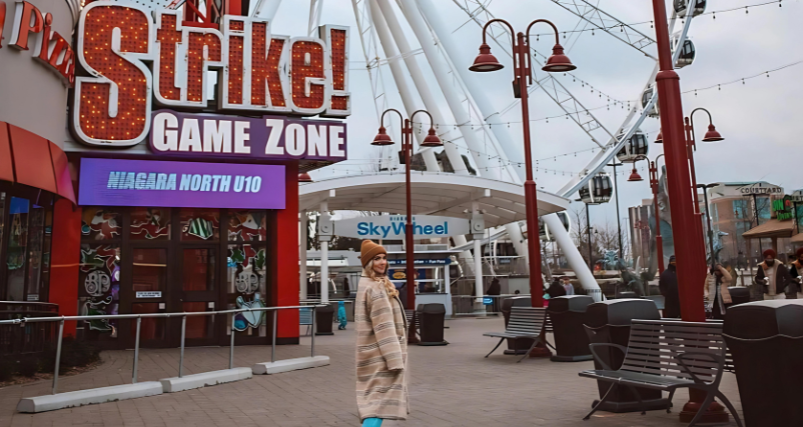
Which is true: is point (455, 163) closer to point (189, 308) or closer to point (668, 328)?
point (189, 308)

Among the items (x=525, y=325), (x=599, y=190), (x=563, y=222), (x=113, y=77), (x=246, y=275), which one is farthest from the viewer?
(x=563, y=222)

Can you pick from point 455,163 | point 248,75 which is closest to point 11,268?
point 248,75

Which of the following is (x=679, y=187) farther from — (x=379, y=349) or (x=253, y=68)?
(x=253, y=68)

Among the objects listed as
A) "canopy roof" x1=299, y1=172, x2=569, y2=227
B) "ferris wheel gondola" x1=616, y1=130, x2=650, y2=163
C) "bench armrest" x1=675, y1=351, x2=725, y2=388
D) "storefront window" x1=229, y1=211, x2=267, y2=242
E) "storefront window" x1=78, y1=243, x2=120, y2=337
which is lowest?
"bench armrest" x1=675, y1=351, x2=725, y2=388

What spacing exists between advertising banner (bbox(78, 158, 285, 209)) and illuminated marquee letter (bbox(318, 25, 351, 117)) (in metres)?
1.91

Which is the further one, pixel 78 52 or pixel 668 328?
pixel 78 52

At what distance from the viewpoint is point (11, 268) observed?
496 inches

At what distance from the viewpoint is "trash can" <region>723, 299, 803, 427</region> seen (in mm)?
5895

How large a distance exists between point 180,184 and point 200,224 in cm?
100

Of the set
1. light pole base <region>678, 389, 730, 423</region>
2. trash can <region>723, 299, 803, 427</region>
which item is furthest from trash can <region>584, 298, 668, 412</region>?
trash can <region>723, 299, 803, 427</region>

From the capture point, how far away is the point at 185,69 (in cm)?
1619

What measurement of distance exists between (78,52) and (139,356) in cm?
810

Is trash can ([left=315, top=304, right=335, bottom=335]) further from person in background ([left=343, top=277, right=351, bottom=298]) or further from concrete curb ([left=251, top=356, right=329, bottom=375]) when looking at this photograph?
person in background ([left=343, top=277, right=351, bottom=298])

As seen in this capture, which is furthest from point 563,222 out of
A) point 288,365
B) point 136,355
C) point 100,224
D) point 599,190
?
point 136,355
